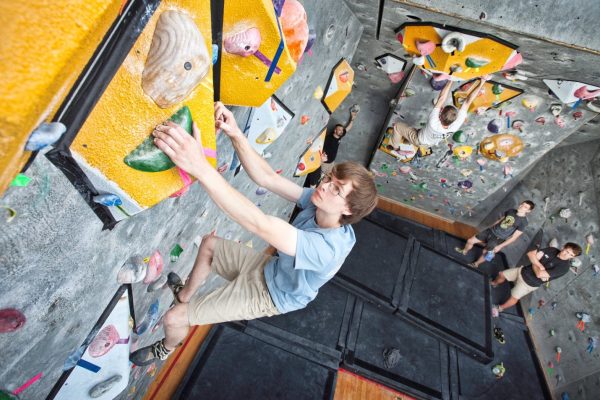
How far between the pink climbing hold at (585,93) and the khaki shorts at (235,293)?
114 inches

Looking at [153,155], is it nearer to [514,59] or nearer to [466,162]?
[514,59]

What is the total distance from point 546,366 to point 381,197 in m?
2.77

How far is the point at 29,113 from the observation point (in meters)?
0.34

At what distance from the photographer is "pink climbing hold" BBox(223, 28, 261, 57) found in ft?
3.17

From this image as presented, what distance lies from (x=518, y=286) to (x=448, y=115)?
2.09 meters

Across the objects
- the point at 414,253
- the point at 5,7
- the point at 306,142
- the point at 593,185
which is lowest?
the point at 414,253

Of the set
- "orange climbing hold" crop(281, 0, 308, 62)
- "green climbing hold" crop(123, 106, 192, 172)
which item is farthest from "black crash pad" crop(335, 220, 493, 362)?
"green climbing hold" crop(123, 106, 192, 172)

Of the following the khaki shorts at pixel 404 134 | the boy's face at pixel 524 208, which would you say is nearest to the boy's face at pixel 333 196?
the khaki shorts at pixel 404 134

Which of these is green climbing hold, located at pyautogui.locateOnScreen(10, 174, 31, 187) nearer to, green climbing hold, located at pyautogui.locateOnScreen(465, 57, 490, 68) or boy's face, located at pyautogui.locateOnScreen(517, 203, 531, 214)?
green climbing hold, located at pyautogui.locateOnScreen(465, 57, 490, 68)

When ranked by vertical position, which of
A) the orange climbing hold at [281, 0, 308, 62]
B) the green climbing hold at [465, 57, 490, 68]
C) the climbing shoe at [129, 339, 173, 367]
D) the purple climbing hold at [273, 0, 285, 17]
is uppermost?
the purple climbing hold at [273, 0, 285, 17]

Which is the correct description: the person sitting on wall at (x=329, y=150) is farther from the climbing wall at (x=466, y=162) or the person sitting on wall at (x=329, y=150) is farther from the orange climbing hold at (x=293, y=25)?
the orange climbing hold at (x=293, y=25)

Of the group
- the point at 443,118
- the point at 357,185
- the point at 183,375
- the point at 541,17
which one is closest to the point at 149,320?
the point at 183,375

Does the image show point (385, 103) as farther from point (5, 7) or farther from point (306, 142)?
point (5, 7)

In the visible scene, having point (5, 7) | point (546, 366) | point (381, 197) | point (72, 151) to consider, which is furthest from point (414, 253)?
point (5, 7)
